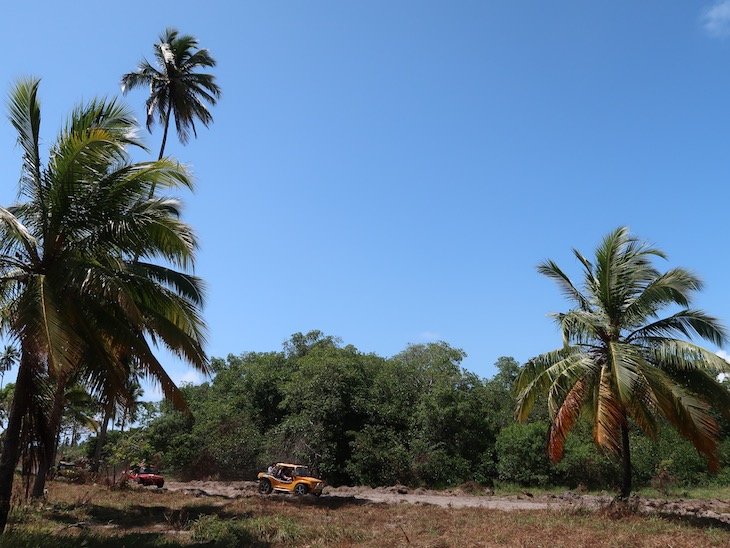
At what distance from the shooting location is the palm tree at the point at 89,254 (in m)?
9.82

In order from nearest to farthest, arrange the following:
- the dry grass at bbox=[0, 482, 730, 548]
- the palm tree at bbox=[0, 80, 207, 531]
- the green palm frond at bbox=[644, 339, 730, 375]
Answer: the palm tree at bbox=[0, 80, 207, 531] → the dry grass at bbox=[0, 482, 730, 548] → the green palm frond at bbox=[644, 339, 730, 375]

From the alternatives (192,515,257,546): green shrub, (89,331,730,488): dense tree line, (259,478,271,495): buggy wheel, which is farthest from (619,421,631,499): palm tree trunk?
(259,478,271,495): buggy wheel

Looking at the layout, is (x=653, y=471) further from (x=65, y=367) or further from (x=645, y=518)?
(x=65, y=367)

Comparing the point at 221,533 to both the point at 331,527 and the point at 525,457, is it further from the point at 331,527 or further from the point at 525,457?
the point at 525,457

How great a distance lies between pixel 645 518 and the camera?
539 inches

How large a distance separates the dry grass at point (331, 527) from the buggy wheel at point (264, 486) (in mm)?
5678

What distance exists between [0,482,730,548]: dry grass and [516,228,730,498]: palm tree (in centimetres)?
177

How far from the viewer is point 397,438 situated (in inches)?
1230

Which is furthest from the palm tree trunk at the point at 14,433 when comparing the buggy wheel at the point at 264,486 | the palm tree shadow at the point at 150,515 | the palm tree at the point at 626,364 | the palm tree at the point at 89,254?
the buggy wheel at the point at 264,486

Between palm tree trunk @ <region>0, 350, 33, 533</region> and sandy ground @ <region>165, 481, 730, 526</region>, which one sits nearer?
palm tree trunk @ <region>0, 350, 33, 533</region>

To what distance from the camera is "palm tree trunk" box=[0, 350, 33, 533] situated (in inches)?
390

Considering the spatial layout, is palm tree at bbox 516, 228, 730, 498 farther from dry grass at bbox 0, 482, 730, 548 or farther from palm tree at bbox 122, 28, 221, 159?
palm tree at bbox 122, 28, 221, 159

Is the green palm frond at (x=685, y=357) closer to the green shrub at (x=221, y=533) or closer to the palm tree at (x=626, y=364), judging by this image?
the palm tree at (x=626, y=364)

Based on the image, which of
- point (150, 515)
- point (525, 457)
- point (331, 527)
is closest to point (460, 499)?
point (525, 457)
